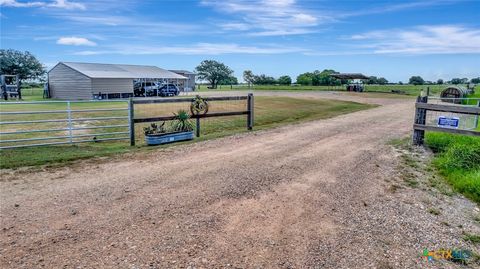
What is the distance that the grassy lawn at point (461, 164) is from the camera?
5.56 m

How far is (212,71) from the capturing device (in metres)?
80.8

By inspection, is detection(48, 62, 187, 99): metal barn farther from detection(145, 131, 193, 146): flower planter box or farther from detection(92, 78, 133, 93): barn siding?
detection(145, 131, 193, 146): flower planter box

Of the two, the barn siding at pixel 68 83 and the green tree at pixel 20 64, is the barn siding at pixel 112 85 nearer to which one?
the barn siding at pixel 68 83

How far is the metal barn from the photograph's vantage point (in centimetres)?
3033

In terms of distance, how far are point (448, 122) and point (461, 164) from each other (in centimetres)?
222

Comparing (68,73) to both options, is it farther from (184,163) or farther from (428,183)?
(428,183)

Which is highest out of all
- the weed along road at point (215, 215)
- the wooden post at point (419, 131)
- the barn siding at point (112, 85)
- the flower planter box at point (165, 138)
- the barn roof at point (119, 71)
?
the barn roof at point (119, 71)

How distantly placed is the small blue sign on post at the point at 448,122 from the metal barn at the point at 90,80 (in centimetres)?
2774

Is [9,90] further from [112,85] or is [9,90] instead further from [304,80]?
[304,80]

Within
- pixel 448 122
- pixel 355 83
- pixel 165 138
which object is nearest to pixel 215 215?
pixel 165 138

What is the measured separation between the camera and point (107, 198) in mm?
5004

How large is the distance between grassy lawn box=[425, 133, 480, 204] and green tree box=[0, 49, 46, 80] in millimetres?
50556

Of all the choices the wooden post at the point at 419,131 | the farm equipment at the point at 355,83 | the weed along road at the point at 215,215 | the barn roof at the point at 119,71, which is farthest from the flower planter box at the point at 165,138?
the farm equipment at the point at 355,83

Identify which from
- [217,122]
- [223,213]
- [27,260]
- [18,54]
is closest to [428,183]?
[223,213]
